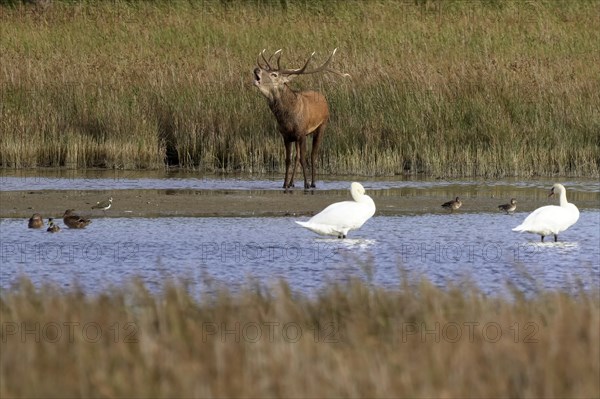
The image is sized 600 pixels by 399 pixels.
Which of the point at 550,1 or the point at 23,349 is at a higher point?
the point at 550,1

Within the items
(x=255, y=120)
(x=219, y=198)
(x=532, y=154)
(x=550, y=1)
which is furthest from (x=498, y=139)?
(x=550, y=1)

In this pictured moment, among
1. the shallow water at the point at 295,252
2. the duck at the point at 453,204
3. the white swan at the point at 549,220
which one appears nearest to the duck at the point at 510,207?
the shallow water at the point at 295,252

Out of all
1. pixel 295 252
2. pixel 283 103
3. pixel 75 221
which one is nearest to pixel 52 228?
pixel 75 221

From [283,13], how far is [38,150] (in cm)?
1055

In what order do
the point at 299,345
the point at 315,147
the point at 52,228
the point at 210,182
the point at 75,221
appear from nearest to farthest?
the point at 299,345 → the point at 52,228 → the point at 75,221 → the point at 315,147 → the point at 210,182

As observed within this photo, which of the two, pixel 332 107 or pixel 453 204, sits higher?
pixel 332 107

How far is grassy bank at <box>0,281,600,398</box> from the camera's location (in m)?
5.23

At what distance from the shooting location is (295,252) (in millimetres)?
12422

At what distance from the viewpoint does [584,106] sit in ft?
64.5

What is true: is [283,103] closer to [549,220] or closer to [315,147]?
[315,147]

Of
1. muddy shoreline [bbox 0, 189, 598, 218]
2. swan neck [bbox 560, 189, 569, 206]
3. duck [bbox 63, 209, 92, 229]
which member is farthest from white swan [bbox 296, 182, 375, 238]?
duck [bbox 63, 209, 92, 229]

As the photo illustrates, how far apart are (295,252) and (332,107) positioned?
8055 mm

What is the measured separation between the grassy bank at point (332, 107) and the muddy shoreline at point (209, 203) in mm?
2483

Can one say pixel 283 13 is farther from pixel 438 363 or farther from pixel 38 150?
pixel 438 363
